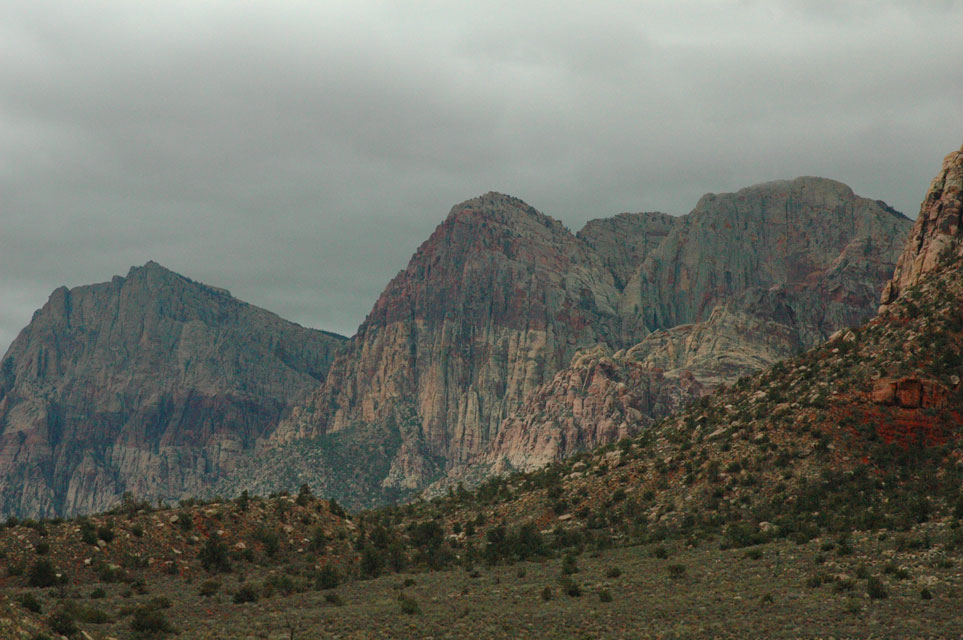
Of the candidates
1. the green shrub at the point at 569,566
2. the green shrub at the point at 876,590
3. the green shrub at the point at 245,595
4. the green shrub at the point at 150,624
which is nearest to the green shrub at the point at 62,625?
the green shrub at the point at 150,624

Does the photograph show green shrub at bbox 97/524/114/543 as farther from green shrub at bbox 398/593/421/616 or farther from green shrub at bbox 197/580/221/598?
green shrub at bbox 398/593/421/616

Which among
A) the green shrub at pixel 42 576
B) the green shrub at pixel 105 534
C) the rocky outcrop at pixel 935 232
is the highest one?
the rocky outcrop at pixel 935 232

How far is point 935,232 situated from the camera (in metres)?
107

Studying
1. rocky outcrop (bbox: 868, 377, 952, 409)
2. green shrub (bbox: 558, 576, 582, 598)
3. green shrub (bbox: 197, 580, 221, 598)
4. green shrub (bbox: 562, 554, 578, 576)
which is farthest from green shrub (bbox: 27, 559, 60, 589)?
rocky outcrop (bbox: 868, 377, 952, 409)

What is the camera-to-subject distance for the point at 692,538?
224ft

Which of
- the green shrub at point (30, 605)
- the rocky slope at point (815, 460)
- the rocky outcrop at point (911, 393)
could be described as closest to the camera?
the green shrub at point (30, 605)

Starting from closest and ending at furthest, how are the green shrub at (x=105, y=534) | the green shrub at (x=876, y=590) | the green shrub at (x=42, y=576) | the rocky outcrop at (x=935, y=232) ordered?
1. the green shrub at (x=876, y=590)
2. the green shrub at (x=42, y=576)
3. the green shrub at (x=105, y=534)
4. the rocky outcrop at (x=935, y=232)

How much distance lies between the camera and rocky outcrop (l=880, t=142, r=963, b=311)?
103 meters

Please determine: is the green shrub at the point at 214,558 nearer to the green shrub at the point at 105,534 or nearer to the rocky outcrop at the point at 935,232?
the green shrub at the point at 105,534

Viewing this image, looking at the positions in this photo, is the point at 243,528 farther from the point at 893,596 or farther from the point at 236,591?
the point at 893,596

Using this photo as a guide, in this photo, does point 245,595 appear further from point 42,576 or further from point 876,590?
point 876,590

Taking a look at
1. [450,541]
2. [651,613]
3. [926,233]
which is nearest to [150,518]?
[450,541]

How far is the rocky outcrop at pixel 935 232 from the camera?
338 ft

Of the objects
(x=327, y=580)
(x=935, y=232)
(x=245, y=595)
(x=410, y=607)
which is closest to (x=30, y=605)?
(x=245, y=595)
